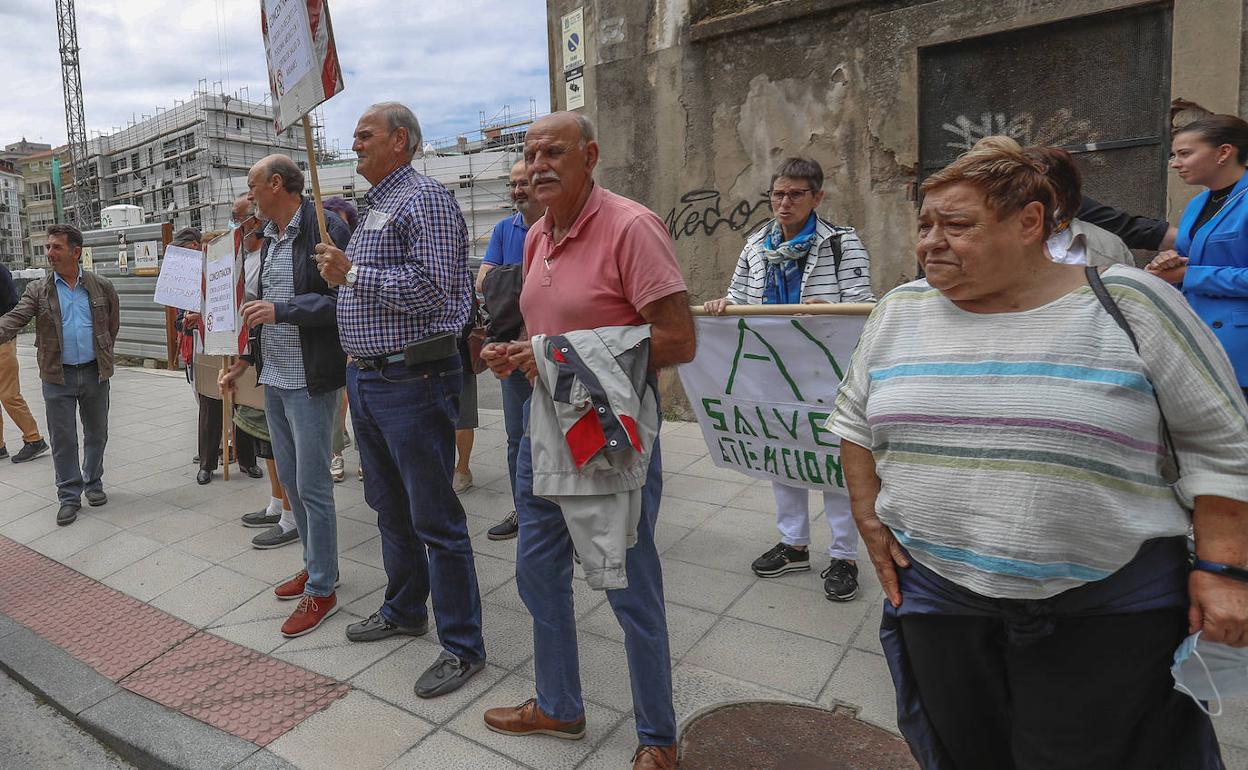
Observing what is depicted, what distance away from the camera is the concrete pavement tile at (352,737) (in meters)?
2.73

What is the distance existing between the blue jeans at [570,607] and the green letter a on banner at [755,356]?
1.38m

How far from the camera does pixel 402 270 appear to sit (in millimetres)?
2998

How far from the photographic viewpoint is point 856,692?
3.00m

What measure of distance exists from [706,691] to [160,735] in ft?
6.62

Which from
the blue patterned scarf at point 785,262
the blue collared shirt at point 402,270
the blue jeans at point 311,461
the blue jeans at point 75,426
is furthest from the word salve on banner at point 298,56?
the blue jeans at point 75,426

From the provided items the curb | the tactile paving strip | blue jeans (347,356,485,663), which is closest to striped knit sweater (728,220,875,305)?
blue jeans (347,356,485,663)

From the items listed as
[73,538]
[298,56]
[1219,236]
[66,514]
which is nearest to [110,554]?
[73,538]

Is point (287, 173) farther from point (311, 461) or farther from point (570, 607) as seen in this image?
point (570, 607)

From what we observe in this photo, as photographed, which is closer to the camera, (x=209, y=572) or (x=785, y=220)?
(x=785, y=220)

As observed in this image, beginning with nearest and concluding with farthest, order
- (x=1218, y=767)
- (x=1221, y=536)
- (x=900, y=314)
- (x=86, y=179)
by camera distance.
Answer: (x=1221, y=536), (x=1218, y=767), (x=900, y=314), (x=86, y=179)

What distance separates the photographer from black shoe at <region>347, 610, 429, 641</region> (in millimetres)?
3557

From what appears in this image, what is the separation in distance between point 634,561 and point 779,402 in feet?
5.35

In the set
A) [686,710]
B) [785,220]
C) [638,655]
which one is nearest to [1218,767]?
[638,655]

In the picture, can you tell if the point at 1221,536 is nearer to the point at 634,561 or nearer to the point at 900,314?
the point at 900,314
